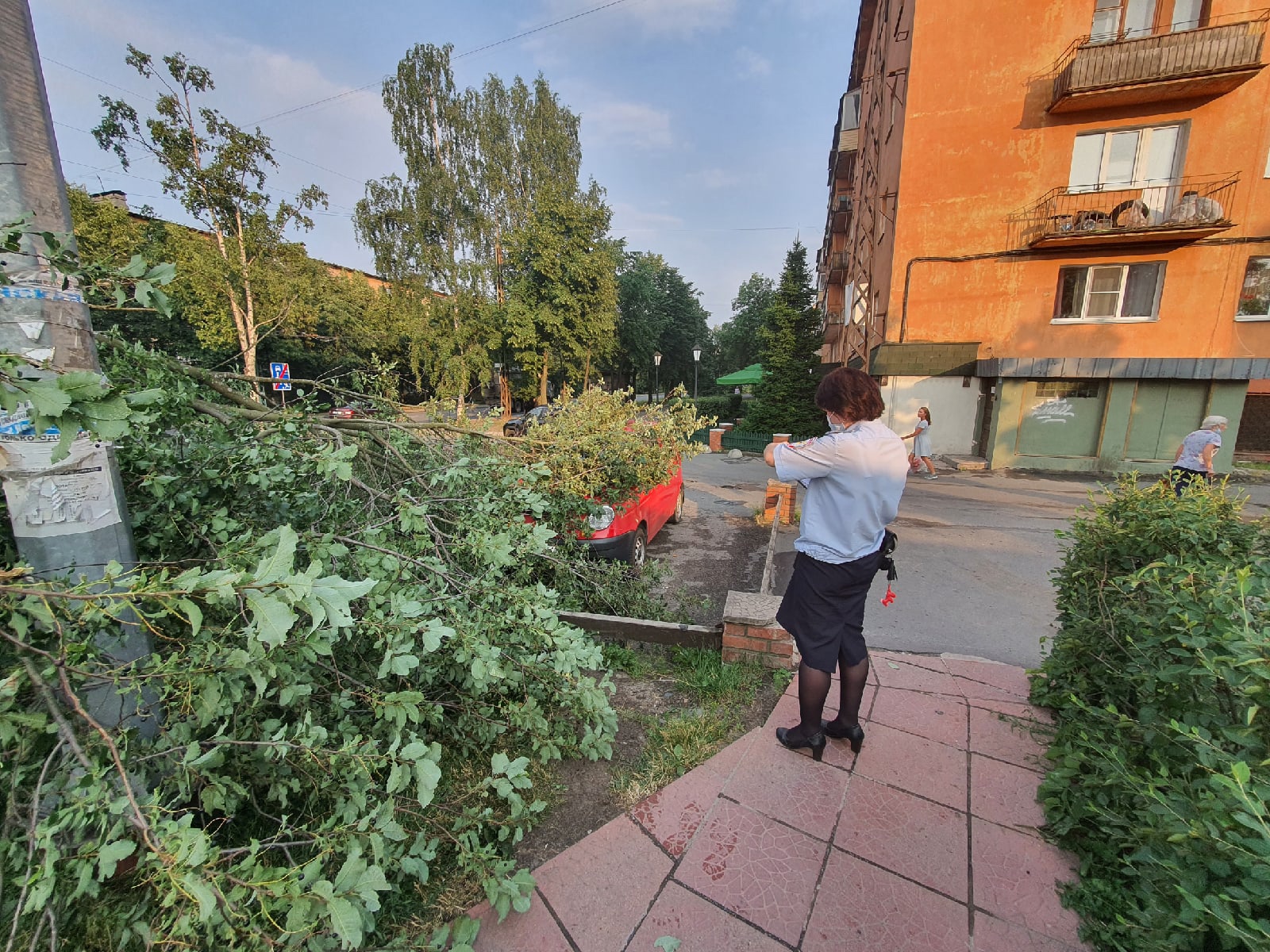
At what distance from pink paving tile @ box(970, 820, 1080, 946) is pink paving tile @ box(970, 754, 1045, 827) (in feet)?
0.22

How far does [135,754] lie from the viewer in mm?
1282

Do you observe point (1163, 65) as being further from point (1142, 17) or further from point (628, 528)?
point (628, 528)

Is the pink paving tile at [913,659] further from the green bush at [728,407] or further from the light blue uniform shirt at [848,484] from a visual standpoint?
the green bush at [728,407]

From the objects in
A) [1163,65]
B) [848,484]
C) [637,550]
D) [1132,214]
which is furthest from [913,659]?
[1163,65]

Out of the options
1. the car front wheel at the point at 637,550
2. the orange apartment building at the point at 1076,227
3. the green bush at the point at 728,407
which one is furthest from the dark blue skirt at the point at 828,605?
the green bush at the point at 728,407

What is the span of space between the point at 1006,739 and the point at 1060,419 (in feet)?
44.0

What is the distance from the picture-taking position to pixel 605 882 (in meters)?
1.83

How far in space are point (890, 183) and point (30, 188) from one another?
1661cm

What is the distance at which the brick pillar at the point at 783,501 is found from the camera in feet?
25.6

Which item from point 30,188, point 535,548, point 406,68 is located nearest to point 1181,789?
point 535,548

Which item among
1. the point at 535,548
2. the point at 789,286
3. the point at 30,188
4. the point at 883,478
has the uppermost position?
the point at 789,286

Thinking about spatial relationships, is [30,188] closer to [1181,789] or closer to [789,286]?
[1181,789]

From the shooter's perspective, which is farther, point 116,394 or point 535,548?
point 535,548

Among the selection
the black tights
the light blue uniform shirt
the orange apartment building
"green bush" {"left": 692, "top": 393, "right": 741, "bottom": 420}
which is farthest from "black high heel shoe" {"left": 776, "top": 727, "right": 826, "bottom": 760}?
"green bush" {"left": 692, "top": 393, "right": 741, "bottom": 420}
